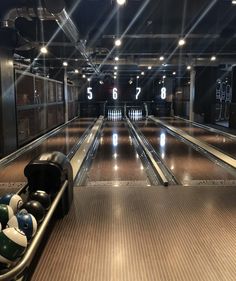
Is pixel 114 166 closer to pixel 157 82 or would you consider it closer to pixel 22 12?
pixel 22 12

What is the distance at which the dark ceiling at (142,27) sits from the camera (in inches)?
338

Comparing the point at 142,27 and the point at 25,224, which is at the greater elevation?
the point at 142,27

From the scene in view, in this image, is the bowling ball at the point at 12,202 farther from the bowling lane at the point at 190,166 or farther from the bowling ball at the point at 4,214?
the bowling lane at the point at 190,166

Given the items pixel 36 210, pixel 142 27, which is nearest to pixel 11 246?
pixel 36 210

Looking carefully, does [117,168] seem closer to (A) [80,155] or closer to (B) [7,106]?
(A) [80,155]

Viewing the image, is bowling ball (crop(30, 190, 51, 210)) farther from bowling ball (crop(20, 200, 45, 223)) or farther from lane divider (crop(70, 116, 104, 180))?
lane divider (crop(70, 116, 104, 180))

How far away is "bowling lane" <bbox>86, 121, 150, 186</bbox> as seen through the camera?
5.67 metres

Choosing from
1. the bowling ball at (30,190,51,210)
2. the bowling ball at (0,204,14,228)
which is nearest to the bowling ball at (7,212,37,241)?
the bowling ball at (0,204,14,228)

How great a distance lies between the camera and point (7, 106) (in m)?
8.31

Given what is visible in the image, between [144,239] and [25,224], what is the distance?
1219 mm

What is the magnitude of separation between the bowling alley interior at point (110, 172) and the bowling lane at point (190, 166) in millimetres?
23

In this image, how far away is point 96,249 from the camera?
10.3 feet

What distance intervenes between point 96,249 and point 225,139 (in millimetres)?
8546

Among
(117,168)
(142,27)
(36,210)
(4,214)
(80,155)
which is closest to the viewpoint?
(4,214)
